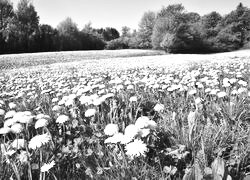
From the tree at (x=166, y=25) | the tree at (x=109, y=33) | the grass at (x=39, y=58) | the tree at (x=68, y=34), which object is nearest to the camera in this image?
the grass at (x=39, y=58)

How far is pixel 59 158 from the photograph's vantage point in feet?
6.86

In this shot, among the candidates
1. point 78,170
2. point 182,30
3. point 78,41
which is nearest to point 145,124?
point 78,170

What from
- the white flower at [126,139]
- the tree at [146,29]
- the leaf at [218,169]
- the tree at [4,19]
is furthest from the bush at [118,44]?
the leaf at [218,169]

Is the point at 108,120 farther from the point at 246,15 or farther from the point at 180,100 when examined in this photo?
the point at 246,15

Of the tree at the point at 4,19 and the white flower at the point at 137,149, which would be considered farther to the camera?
the tree at the point at 4,19

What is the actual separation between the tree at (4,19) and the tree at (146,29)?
25884 mm

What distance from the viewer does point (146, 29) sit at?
5428 centimetres

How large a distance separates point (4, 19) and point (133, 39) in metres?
25.9

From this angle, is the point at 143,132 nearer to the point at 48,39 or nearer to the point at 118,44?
the point at 48,39

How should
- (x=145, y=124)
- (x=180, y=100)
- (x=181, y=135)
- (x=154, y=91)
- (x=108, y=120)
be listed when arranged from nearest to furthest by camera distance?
(x=145, y=124), (x=181, y=135), (x=108, y=120), (x=180, y=100), (x=154, y=91)

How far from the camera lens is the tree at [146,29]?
169 feet

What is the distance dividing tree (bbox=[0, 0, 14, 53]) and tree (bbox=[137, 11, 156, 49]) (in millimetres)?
25884

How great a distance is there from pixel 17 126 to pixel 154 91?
8.11 ft

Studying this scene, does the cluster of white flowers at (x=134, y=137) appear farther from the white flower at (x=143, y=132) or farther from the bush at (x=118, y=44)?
the bush at (x=118, y=44)
